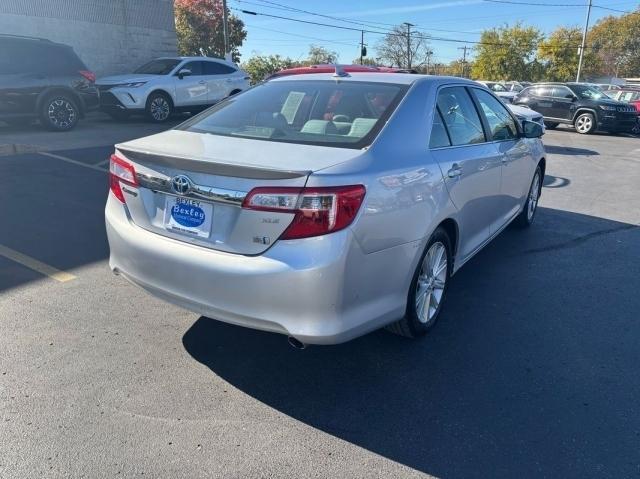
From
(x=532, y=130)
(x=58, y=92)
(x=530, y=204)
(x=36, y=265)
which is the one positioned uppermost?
(x=532, y=130)

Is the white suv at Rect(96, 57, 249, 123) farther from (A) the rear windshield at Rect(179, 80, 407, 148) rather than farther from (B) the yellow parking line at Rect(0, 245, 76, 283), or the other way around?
(A) the rear windshield at Rect(179, 80, 407, 148)

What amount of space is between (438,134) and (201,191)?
5.36 feet

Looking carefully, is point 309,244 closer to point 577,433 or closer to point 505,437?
point 505,437

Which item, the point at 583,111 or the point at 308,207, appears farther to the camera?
the point at 583,111

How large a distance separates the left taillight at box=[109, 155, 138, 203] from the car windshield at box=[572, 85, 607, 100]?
61.7 feet

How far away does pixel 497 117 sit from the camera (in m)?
4.75

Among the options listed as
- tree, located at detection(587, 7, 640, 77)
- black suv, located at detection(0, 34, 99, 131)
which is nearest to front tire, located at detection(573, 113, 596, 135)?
black suv, located at detection(0, 34, 99, 131)

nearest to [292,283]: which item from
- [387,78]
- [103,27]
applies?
[387,78]

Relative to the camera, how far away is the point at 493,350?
11.2ft

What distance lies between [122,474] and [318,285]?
117cm

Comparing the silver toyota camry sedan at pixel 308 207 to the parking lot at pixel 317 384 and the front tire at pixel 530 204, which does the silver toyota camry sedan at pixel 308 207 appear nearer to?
the parking lot at pixel 317 384

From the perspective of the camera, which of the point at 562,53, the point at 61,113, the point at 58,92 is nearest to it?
the point at 58,92

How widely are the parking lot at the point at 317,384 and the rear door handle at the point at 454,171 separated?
3.42 feet

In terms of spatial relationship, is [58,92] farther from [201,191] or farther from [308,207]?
[308,207]
